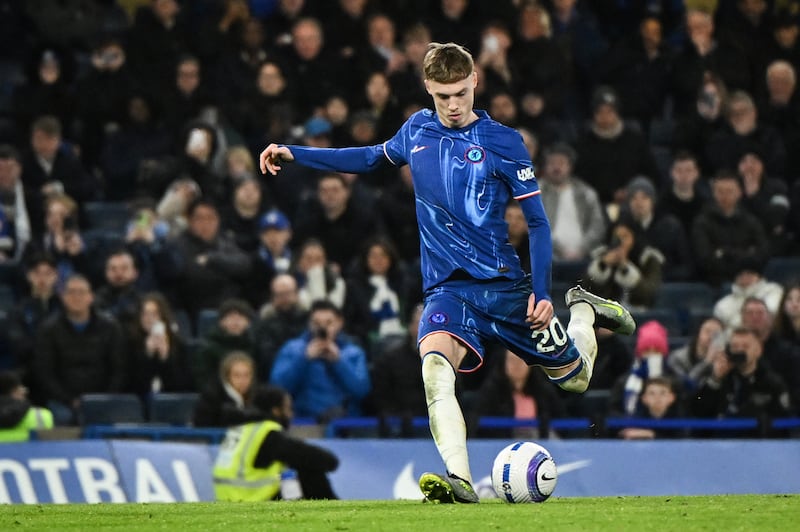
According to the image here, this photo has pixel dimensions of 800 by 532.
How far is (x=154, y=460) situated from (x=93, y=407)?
140 cm

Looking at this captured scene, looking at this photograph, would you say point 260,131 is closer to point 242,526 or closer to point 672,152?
point 672,152

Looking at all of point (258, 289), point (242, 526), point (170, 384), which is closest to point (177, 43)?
point (258, 289)

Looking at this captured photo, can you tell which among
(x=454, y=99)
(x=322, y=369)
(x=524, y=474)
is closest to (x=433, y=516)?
(x=524, y=474)

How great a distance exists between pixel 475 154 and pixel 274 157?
115cm

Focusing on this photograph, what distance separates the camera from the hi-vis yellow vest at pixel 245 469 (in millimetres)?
12047

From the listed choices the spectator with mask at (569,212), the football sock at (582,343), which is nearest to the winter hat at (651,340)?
the spectator with mask at (569,212)

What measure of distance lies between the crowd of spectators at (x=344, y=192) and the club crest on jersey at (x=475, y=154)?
15.6 ft

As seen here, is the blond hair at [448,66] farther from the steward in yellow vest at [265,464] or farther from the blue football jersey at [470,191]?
the steward in yellow vest at [265,464]

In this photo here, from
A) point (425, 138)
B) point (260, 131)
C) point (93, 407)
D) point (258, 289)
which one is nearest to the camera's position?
point (425, 138)

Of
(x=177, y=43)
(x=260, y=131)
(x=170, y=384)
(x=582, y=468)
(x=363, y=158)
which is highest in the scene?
(x=177, y=43)

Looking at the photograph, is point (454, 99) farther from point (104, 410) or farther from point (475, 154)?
point (104, 410)

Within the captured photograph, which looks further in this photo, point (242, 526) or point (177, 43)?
point (177, 43)

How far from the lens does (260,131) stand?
1720 cm

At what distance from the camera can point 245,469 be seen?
39.8 feet
